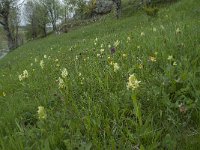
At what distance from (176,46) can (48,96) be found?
1961 millimetres

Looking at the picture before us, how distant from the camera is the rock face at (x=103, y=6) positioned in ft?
142

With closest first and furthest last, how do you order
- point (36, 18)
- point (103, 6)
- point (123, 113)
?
point (123, 113) < point (103, 6) < point (36, 18)

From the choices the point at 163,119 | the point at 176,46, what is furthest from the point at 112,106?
the point at 176,46

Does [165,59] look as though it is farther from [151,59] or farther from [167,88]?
[167,88]

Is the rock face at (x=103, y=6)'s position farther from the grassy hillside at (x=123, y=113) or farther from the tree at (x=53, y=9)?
the grassy hillside at (x=123, y=113)

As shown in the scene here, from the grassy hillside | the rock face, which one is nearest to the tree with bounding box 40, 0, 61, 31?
the rock face

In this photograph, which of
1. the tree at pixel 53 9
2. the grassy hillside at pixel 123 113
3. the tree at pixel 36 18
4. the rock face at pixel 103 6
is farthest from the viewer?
the tree at pixel 53 9

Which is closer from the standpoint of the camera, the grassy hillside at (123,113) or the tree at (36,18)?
the grassy hillside at (123,113)

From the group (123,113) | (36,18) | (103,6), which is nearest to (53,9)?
(36,18)

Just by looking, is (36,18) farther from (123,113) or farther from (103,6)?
(123,113)

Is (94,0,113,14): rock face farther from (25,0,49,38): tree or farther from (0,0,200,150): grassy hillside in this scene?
(0,0,200,150): grassy hillside

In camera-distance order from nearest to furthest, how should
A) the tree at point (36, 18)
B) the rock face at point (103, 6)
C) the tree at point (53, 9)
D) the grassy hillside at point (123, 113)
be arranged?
the grassy hillside at point (123, 113)
the rock face at point (103, 6)
the tree at point (36, 18)
the tree at point (53, 9)

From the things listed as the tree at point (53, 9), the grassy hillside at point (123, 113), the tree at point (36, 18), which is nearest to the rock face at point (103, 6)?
the tree at point (36, 18)

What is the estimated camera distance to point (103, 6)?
1746 inches
